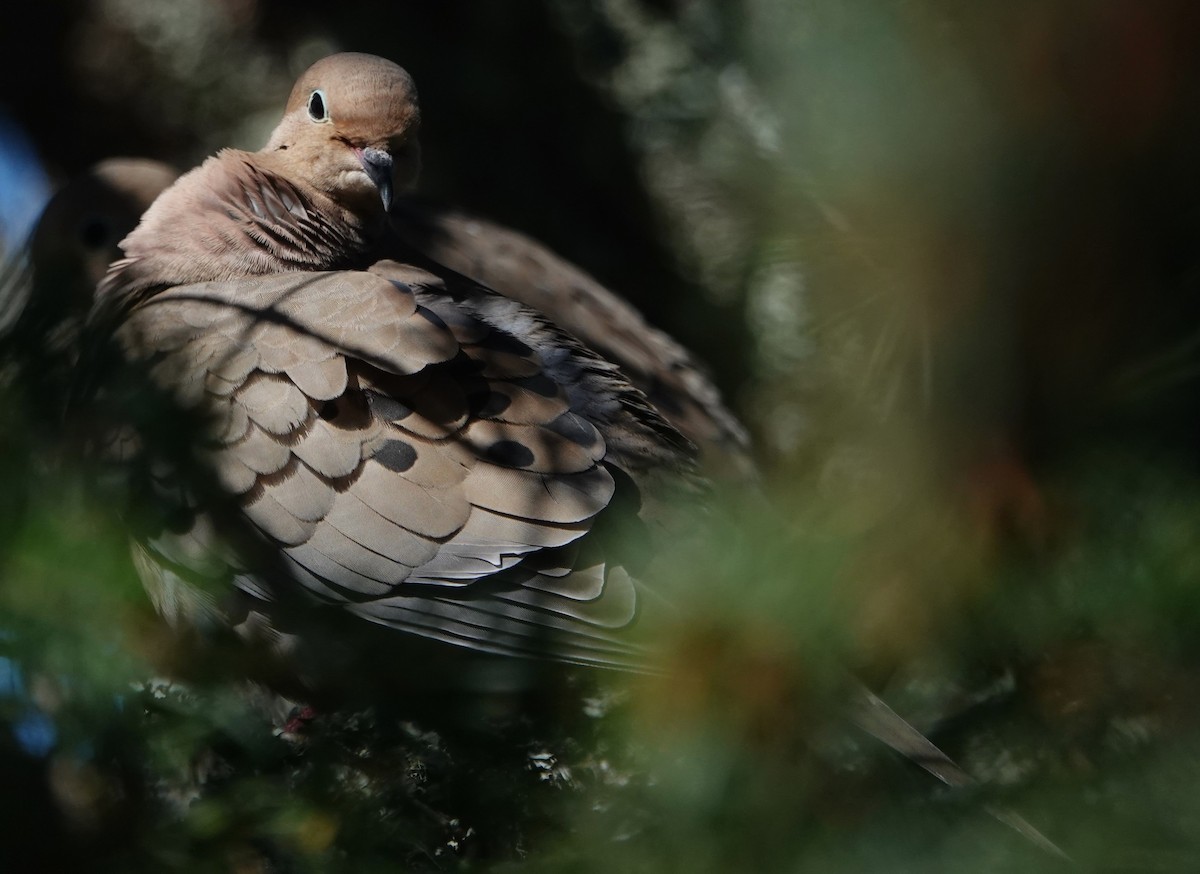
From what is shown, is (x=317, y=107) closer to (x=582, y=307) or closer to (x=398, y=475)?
(x=582, y=307)

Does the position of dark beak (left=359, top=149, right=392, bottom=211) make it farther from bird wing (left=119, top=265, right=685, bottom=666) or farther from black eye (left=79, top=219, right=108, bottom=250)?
black eye (left=79, top=219, right=108, bottom=250)

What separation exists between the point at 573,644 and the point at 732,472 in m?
0.86

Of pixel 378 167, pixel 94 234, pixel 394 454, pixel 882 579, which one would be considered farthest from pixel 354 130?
pixel 882 579

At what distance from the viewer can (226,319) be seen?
1921mm

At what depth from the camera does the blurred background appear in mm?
721

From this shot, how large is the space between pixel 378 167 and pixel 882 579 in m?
1.75

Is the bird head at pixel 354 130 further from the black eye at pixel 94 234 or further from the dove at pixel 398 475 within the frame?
the black eye at pixel 94 234

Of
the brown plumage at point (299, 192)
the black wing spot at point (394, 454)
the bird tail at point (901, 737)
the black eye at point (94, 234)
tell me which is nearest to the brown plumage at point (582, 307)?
the brown plumage at point (299, 192)

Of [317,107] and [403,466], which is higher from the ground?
[317,107]

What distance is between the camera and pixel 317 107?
2.37 metres

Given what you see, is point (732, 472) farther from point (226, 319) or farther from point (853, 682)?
point (853, 682)

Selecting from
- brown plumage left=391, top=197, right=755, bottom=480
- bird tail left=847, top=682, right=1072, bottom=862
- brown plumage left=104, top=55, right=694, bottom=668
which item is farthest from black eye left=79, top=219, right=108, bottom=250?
bird tail left=847, top=682, right=1072, bottom=862

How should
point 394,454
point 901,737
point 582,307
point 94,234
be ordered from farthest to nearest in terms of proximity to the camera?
point 94,234 < point 582,307 < point 394,454 < point 901,737

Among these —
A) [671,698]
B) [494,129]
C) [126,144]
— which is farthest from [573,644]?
[126,144]
